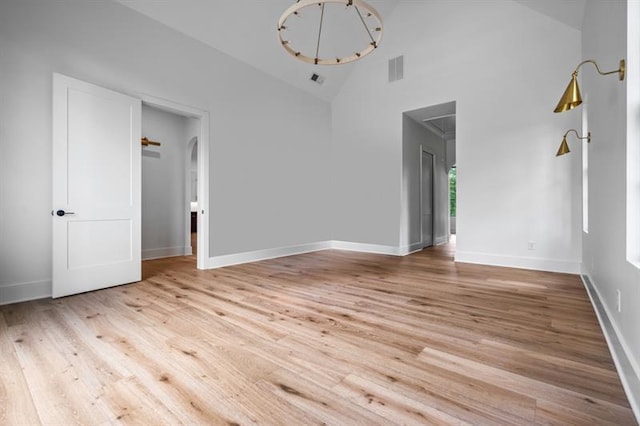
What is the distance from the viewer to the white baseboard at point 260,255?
4.94 meters

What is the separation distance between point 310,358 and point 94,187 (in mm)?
3199

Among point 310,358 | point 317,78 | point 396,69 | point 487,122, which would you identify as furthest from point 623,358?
point 317,78

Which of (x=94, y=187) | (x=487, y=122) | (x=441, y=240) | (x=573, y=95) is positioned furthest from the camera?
(x=441, y=240)

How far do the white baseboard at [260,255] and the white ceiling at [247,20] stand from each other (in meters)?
3.31

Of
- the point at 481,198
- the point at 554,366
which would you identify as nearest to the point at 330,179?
the point at 481,198

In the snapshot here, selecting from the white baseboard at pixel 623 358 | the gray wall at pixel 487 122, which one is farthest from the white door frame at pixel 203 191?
the white baseboard at pixel 623 358

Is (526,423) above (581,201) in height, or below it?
below

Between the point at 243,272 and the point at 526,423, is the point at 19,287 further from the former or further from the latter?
the point at 526,423

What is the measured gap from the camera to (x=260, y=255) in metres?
5.68

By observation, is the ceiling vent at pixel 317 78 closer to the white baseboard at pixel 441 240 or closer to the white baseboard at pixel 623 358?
the white baseboard at pixel 441 240

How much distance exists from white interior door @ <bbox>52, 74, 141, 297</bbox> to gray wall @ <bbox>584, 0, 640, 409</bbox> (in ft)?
14.9

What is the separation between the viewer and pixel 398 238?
626 centimetres

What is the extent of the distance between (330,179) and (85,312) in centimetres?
532

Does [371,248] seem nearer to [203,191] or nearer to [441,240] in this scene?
[441,240]
